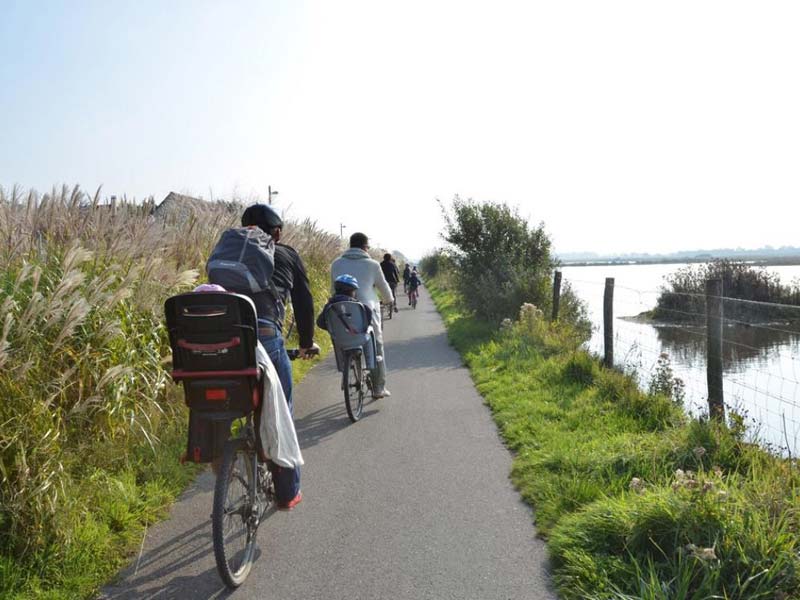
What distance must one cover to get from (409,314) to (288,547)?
18114mm

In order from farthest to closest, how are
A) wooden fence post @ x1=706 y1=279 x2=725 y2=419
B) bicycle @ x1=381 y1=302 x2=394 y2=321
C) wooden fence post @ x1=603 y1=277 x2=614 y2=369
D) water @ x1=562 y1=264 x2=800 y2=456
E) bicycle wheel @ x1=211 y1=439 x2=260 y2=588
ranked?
bicycle @ x1=381 y1=302 x2=394 y2=321, wooden fence post @ x1=603 y1=277 x2=614 y2=369, water @ x1=562 y1=264 x2=800 y2=456, wooden fence post @ x1=706 y1=279 x2=725 y2=419, bicycle wheel @ x1=211 y1=439 x2=260 y2=588

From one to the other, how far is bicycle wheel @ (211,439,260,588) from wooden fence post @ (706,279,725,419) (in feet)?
13.3

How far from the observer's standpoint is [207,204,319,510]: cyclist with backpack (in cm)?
373

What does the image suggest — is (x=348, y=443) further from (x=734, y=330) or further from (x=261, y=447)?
(x=734, y=330)

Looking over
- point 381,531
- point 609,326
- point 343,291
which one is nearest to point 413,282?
point 609,326

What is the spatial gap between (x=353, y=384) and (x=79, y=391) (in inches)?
127

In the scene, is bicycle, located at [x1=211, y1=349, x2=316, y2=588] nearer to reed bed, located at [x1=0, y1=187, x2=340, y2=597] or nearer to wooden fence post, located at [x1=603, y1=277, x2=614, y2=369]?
reed bed, located at [x1=0, y1=187, x2=340, y2=597]

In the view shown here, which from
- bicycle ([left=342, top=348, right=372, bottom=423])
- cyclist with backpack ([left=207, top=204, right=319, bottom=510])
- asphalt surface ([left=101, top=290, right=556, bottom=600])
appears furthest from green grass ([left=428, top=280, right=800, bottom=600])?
cyclist with backpack ([left=207, top=204, right=319, bottom=510])

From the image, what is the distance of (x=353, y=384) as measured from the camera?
700 centimetres

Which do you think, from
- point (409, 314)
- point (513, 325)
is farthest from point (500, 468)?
point (409, 314)

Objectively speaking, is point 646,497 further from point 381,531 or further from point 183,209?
point 183,209

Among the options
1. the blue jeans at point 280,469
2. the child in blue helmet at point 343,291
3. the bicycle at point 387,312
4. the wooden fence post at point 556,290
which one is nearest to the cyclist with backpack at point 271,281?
the blue jeans at point 280,469

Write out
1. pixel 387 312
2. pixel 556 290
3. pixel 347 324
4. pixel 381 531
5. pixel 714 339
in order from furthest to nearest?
pixel 387 312, pixel 556 290, pixel 347 324, pixel 714 339, pixel 381 531

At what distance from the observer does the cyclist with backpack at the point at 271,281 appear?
373cm
